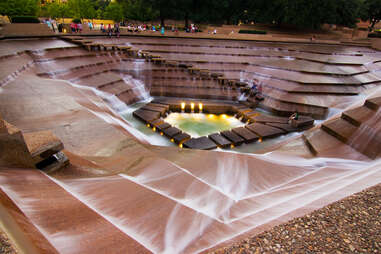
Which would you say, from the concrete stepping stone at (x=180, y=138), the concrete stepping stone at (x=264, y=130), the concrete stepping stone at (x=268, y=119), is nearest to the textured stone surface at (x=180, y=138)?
the concrete stepping stone at (x=180, y=138)

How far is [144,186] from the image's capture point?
156 inches

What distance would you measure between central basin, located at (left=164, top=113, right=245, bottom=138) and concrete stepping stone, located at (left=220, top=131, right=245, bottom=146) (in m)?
1.19

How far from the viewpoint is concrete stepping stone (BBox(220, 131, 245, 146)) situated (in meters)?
9.67

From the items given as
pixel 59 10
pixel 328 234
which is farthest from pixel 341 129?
pixel 59 10

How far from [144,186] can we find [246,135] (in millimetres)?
7010

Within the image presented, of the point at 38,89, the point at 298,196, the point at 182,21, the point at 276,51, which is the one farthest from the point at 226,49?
the point at 182,21

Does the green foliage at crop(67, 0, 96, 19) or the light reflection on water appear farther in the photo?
the green foliage at crop(67, 0, 96, 19)

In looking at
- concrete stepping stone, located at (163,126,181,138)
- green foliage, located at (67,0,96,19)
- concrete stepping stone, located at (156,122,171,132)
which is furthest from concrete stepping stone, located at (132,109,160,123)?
green foliage, located at (67,0,96,19)

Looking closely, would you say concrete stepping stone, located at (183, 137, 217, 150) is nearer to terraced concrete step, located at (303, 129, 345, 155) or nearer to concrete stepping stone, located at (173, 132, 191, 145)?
concrete stepping stone, located at (173, 132, 191, 145)

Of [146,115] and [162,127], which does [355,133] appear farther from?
[146,115]

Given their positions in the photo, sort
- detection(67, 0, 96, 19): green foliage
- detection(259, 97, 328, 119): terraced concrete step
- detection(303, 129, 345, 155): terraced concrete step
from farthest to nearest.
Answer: detection(67, 0, 96, 19): green foliage → detection(259, 97, 328, 119): terraced concrete step → detection(303, 129, 345, 155): terraced concrete step

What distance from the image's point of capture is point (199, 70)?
1541cm

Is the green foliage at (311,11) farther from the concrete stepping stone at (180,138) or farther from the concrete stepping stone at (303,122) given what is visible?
the concrete stepping stone at (180,138)

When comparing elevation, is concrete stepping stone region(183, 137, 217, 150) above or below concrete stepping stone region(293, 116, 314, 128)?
below
